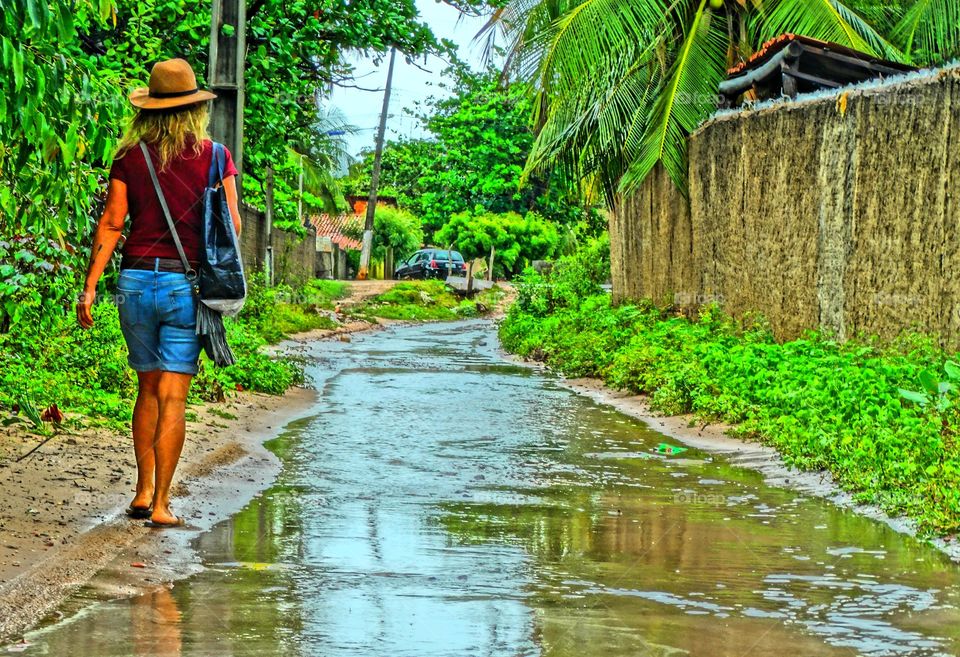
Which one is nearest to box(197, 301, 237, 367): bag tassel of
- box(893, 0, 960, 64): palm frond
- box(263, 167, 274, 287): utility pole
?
box(893, 0, 960, 64): palm frond

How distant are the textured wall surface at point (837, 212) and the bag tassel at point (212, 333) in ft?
19.0

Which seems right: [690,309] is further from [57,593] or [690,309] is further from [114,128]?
[57,593]

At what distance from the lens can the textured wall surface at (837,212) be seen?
9.84 m

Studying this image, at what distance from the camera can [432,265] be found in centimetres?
4822

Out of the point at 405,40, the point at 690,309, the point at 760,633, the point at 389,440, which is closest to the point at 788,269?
the point at 690,309

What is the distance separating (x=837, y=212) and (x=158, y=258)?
7.03 meters

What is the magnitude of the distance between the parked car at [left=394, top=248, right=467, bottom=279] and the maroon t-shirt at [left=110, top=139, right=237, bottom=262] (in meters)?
41.2

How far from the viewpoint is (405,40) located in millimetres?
16188

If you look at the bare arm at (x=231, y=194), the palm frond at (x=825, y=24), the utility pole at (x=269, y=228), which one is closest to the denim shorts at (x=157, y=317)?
the bare arm at (x=231, y=194)

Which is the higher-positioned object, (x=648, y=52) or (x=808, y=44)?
(x=648, y=52)

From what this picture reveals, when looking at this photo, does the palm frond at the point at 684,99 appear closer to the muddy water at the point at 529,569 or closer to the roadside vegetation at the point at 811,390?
the roadside vegetation at the point at 811,390

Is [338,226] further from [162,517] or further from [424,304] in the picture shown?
[162,517]

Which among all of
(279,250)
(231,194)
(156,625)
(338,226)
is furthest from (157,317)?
(338,226)

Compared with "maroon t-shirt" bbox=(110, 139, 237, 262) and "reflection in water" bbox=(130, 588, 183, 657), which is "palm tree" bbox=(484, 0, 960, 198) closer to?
"maroon t-shirt" bbox=(110, 139, 237, 262)
